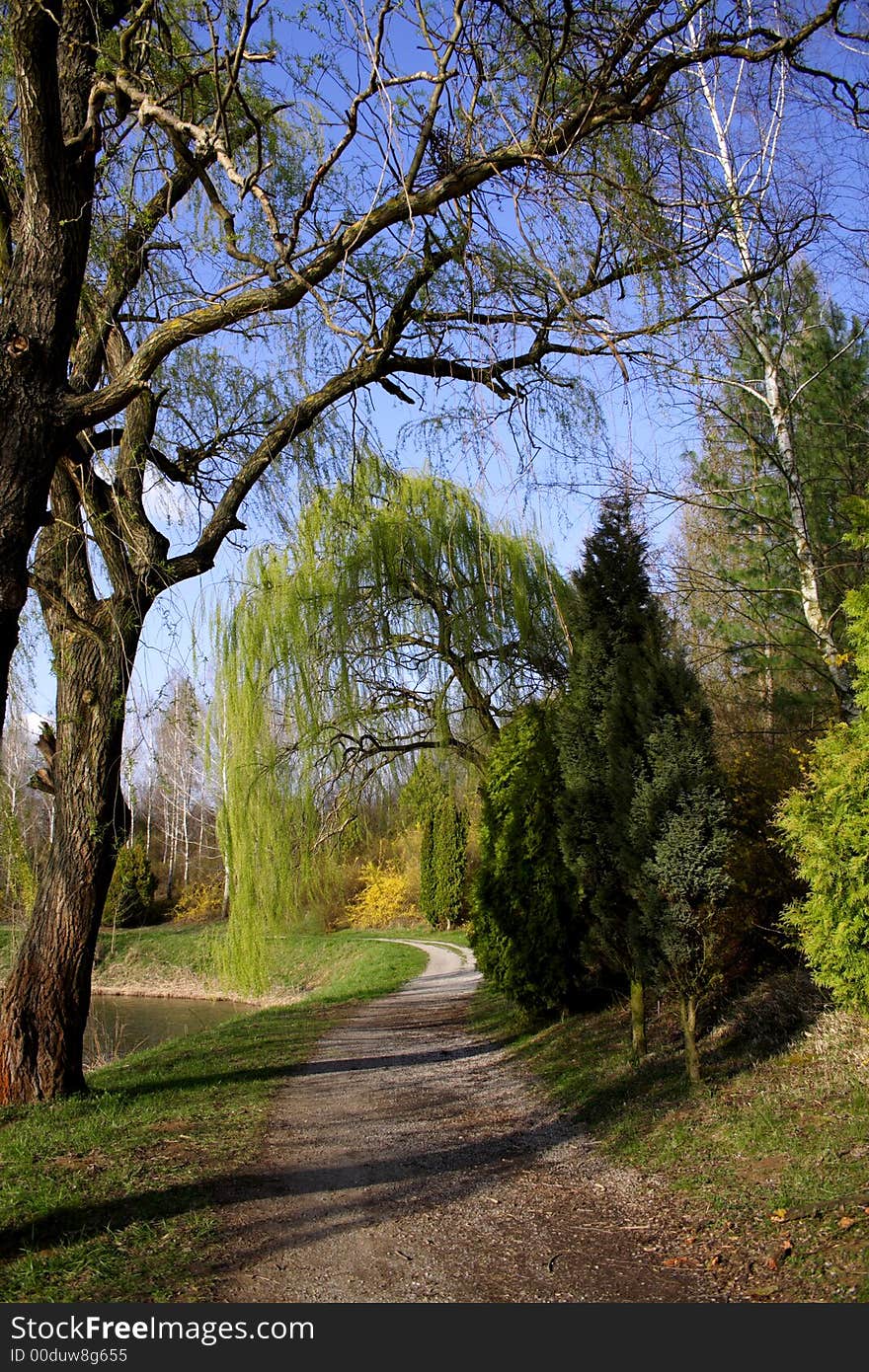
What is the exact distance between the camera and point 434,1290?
3.54 m

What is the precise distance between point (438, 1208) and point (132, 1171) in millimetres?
1734

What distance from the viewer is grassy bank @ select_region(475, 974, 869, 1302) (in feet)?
11.5

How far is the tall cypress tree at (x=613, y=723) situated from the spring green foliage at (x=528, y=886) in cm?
97

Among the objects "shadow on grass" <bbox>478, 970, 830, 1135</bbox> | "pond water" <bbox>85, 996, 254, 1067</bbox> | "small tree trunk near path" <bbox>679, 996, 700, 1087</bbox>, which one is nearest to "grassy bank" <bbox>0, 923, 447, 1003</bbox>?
"pond water" <bbox>85, 996, 254, 1067</bbox>

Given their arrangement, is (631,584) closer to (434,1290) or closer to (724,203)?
(724,203)

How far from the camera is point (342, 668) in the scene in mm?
10688

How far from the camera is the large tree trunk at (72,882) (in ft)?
21.6

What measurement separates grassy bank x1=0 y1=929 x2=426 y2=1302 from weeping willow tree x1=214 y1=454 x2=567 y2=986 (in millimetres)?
2275

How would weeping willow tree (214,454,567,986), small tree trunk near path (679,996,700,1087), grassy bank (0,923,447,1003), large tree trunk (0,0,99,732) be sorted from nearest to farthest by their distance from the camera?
large tree trunk (0,0,99,732) < small tree trunk near path (679,996,700,1087) < weeping willow tree (214,454,567,986) < grassy bank (0,923,447,1003)

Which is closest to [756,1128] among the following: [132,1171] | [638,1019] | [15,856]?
[638,1019]

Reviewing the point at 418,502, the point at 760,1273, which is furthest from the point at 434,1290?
the point at 418,502

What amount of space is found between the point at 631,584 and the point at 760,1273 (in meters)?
5.16

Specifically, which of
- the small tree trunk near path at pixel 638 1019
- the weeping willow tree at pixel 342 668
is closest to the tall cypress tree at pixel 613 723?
the small tree trunk near path at pixel 638 1019

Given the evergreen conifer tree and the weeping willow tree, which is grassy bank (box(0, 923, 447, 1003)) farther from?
the evergreen conifer tree
